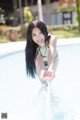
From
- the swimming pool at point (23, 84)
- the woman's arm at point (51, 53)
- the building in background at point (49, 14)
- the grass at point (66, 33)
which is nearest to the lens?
the woman's arm at point (51, 53)

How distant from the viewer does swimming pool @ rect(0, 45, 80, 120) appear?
21.1 ft

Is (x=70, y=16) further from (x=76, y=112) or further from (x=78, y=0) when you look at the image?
(x=76, y=112)

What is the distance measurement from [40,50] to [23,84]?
5.02 metres

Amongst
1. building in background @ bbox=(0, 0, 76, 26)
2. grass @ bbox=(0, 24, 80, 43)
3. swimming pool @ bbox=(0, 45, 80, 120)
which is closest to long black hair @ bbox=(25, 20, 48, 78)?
swimming pool @ bbox=(0, 45, 80, 120)

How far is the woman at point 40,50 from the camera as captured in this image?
3822mm

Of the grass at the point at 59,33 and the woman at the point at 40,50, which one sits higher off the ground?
the woman at the point at 40,50

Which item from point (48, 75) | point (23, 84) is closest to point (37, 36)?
point (48, 75)

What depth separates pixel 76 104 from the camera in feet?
20.3

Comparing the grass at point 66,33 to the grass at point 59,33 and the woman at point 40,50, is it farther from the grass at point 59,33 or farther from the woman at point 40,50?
the woman at point 40,50

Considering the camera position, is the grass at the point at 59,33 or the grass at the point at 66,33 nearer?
the grass at the point at 59,33

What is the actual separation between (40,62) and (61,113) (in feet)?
4.40

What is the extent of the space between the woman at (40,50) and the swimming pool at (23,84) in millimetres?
1415

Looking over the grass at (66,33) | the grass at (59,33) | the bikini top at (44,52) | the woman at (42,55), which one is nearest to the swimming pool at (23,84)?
the woman at (42,55)

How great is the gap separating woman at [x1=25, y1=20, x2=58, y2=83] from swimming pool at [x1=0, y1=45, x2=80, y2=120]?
141 centimetres
